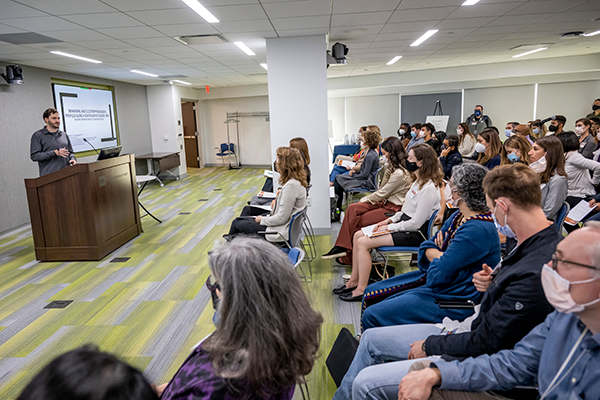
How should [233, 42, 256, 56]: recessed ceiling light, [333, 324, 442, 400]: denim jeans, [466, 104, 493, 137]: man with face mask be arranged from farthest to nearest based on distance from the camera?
[466, 104, 493, 137]: man with face mask → [233, 42, 256, 56]: recessed ceiling light → [333, 324, 442, 400]: denim jeans

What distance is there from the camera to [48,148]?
520 cm

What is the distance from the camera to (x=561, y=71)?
10828 millimetres

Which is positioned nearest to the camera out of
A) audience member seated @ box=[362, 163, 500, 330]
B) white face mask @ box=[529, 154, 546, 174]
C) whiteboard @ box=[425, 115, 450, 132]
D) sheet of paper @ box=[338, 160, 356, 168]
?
audience member seated @ box=[362, 163, 500, 330]

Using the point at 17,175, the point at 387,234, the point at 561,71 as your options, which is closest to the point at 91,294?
the point at 387,234

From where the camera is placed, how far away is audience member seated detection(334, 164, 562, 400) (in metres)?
1.43

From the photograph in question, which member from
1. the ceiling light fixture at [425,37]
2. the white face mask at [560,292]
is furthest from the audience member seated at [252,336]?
the ceiling light fixture at [425,37]

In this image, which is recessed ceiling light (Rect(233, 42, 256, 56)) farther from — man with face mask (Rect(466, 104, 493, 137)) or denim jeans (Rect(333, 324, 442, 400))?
man with face mask (Rect(466, 104, 493, 137))

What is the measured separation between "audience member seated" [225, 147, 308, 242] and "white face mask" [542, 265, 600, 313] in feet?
7.82

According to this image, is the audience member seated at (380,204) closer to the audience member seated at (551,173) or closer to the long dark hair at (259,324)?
the audience member seated at (551,173)

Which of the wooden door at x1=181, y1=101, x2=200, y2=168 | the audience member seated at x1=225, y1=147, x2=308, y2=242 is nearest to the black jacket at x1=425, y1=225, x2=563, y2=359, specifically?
the audience member seated at x1=225, y1=147, x2=308, y2=242

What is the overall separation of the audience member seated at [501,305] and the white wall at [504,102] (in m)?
11.6

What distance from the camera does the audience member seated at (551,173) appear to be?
3295 mm

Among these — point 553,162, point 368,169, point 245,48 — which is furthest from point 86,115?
point 553,162

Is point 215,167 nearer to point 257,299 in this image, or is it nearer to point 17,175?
point 17,175
